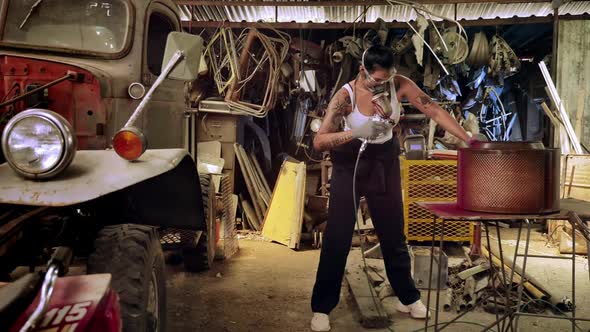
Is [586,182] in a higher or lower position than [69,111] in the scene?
lower

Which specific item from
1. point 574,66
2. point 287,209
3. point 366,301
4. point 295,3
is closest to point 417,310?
point 366,301

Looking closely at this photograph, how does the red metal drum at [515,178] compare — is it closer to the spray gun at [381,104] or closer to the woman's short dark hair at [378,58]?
the spray gun at [381,104]

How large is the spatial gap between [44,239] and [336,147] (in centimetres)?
196

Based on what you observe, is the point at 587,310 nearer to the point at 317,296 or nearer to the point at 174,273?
the point at 317,296

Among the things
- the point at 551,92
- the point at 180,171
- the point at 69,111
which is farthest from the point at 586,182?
the point at 69,111

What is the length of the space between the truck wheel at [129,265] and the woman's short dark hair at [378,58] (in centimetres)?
183

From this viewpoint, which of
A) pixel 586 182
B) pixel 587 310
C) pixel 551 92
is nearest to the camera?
pixel 587 310

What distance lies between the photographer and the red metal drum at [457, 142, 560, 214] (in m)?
2.50

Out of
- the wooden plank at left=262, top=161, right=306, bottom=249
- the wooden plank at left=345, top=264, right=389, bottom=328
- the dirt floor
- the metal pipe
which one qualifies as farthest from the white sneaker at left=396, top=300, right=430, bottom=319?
the metal pipe

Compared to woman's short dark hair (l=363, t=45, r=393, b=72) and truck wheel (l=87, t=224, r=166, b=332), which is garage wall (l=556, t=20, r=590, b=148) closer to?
woman's short dark hair (l=363, t=45, r=393, b=72)

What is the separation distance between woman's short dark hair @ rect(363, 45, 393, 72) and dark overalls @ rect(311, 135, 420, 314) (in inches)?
21.5

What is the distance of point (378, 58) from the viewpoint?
335cm

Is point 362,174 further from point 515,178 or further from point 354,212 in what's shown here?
point 515,178

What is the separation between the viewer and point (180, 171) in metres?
2.88
